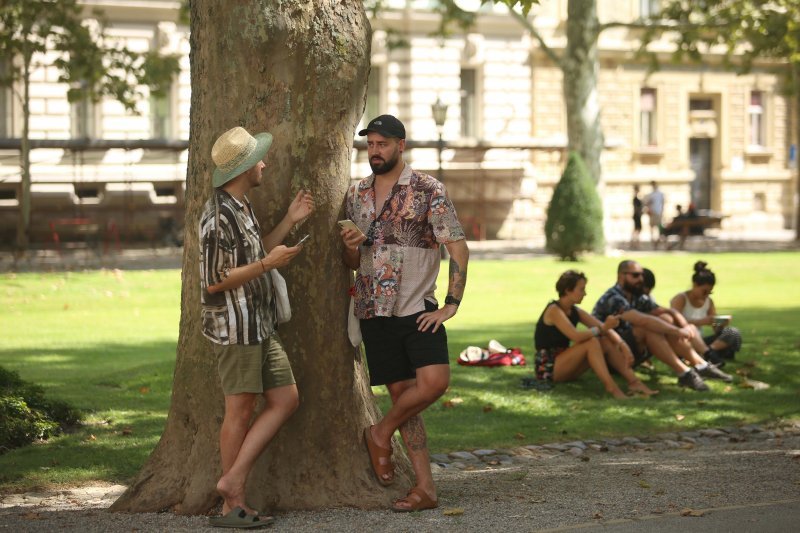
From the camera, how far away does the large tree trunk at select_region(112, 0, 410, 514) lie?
23.1 ft

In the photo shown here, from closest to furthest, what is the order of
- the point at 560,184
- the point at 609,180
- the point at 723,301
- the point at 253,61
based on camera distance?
the point at 253,61, the point at 723,301, the point at 560,184, the point at 609,180

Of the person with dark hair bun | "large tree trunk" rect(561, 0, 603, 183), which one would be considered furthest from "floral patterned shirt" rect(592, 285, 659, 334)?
"large tree trunk" rect(561, 0, 603, 183)

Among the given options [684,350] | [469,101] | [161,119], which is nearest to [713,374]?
[684,350]

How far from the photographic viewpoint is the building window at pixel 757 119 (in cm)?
4888

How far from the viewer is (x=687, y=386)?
12484 mm

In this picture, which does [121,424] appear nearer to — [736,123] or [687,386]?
[687,386]

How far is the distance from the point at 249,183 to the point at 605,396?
610 cm

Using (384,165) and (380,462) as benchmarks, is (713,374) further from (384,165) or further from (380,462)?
(384,165)

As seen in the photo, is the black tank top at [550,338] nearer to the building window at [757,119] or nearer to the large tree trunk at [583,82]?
the large tree trunk at [583,82]

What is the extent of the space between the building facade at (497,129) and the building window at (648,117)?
0.03 meters

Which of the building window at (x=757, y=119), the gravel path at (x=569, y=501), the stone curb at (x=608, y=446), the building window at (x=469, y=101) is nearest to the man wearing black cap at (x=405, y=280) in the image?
the gravel path at (x=569, y=501)

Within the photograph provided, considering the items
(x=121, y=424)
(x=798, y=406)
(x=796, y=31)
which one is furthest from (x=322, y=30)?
(x=796, y=31)

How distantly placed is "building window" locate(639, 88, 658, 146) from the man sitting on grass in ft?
113

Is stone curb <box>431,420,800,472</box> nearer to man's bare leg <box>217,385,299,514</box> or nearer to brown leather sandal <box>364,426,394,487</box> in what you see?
brown leather sandal <box>364,426,394,487</box>
